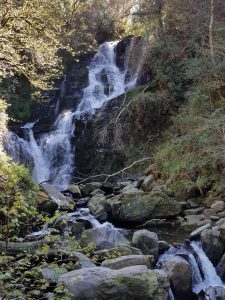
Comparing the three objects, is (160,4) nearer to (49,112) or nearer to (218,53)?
(218,53)

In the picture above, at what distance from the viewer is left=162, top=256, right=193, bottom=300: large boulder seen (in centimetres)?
604

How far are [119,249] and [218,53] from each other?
8.92 meters

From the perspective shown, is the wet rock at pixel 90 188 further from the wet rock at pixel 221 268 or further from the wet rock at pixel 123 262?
the wet rock at pixel 123 262

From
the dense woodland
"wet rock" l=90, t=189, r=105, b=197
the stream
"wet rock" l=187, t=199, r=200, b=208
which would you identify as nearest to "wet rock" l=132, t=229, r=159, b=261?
the dense woodland

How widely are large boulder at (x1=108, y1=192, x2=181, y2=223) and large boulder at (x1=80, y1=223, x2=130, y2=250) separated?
263 cm

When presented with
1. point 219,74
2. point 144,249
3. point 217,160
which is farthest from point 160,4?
point 144,249

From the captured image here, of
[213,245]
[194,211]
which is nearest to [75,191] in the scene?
[194,211]

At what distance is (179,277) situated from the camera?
20.0 ft

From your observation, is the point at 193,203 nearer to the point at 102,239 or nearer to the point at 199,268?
the point at 199,268

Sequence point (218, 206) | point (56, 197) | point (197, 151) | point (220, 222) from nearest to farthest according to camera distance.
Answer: point (220, 222), point (218, 206), point (56, 197), point (197, 151)

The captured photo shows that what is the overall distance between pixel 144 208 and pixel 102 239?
125 inches

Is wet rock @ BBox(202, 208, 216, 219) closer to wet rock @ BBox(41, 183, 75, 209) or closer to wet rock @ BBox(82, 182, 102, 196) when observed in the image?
wet rock @ BBox(41, 183, 75, 209)

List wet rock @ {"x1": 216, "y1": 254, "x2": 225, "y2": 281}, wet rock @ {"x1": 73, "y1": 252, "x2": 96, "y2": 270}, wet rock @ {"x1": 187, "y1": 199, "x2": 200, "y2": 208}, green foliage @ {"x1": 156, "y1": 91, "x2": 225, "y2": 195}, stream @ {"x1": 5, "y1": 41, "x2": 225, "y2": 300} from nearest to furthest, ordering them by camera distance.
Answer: wet rock @ {"x1": 73, "y1": 252, "x2": 96, "y2": 270}, wet rock @ {"x1": 216, "y1": 254, "x2": 225, "y2": 281}, wet rock @ {"x1": 187, "y1": 199, "x2": 200, "y2": 208}, green foliage @ {"x1": 156, "y1": 91, "x2": 225, "y2": 195}, stream @ {"x1": 5, "y1": 41, "x2": 225, "y2": 300}

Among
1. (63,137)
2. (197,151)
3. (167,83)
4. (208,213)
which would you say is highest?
(167,83)
